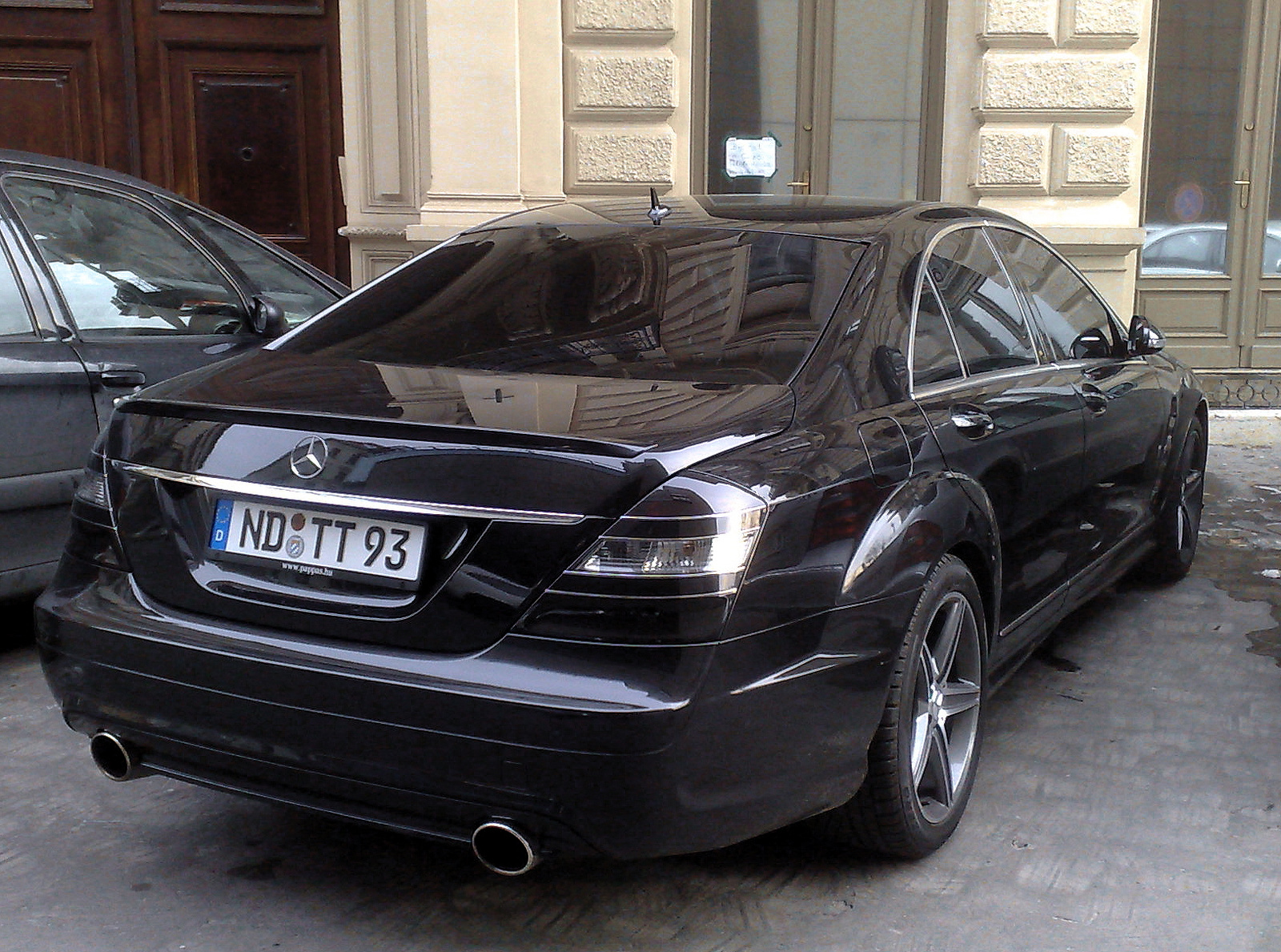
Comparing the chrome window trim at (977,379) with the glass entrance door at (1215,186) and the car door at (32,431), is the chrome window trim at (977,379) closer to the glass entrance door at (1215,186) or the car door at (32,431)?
the car door at (32,431)

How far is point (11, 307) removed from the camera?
4.24 metres

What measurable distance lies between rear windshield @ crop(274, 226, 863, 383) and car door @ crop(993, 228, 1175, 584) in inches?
42.7

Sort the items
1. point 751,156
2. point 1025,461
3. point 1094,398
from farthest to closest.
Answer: point 751,156 < point 1094,398 < point 1025,461

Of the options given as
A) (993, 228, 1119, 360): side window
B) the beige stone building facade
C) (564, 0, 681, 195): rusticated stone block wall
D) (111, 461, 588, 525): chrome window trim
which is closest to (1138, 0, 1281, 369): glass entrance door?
the beige stone building facade

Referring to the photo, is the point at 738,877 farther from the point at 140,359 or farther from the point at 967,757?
the point at 140,359

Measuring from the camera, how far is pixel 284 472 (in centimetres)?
256

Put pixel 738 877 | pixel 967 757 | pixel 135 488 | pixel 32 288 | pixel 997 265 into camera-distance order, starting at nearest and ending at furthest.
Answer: pixel 135 488 → pixel 738 877 → pixel 967 757 → pixel 997 265 → pixel 32 288

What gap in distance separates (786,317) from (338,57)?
740 cm

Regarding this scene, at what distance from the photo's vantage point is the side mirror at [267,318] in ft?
14.7

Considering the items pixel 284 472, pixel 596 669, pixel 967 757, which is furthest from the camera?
pixel 967 757

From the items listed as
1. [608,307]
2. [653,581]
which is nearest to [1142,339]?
[608,307]

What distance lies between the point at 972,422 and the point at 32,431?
264 cm

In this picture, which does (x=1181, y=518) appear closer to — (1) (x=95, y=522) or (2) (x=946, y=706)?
(2) (x=946, y=706)

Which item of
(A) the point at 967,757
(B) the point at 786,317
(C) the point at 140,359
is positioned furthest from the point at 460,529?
(C) the point at 140,359
